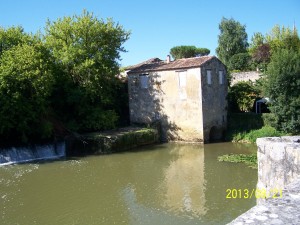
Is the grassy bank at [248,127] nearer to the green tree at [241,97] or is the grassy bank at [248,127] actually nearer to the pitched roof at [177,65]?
the green tree at [241,97]

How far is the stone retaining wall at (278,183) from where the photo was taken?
12.8 feet

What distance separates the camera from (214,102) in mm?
26578

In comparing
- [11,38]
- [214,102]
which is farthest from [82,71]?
[214,102]

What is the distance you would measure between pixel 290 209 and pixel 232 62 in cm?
4765

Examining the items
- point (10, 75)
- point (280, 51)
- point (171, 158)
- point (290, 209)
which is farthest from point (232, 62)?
point (290, 209)

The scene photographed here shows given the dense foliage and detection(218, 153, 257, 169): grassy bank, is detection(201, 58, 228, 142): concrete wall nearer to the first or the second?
detection(218, 153, 257, 169): grassy bank

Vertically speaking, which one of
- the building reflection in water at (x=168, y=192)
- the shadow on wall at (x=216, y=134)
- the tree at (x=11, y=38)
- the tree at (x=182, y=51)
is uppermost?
the tree at (x=182, y=51)

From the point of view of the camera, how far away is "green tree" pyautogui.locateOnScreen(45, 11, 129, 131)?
83.3 feet

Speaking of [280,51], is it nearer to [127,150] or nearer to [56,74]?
[127,150]

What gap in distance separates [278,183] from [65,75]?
69.3 feet

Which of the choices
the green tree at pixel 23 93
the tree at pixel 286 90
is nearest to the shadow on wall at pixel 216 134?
the tree at pixel 286 90

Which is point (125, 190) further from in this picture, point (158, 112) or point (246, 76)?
point (246, 76)

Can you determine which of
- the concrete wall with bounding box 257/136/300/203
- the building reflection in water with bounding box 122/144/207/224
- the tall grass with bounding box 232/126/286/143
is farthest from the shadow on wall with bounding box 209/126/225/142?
the concrete wall with bounding box 257/136/300/203

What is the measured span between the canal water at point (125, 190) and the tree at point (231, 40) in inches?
1319
